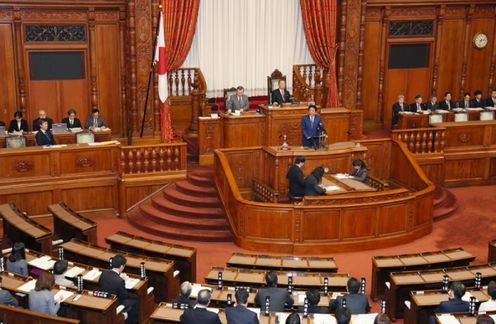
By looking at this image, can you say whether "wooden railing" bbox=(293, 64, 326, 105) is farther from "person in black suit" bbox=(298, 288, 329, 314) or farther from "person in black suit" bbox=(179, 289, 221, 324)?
"person in black suit" bbox=(179, 289, 221, 324)

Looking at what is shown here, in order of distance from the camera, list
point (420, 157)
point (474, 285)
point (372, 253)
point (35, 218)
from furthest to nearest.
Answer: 1. point (420, 157)
2. point (35, 218)
3. point (372, 253)
4. point (474, 285)

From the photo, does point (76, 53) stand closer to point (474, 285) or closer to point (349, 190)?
point (349, 190)

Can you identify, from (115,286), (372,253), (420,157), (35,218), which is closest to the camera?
(115,286)

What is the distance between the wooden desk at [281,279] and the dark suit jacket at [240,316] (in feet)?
5.51

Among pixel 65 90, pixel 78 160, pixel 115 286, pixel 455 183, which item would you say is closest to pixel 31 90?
pixel 65 90

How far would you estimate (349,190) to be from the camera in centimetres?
1175

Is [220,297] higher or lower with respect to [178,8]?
lower

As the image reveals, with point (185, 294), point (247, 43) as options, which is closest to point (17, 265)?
point (185, 294)

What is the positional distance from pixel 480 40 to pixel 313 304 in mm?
12827

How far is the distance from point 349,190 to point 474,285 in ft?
11.3

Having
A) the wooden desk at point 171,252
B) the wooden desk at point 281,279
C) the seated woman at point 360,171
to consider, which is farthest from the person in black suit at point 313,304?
the seated woman at point 360,171

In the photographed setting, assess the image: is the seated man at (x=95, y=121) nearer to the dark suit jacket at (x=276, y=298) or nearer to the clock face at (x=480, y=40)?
the dark suit jacket at (x=276, y=298)

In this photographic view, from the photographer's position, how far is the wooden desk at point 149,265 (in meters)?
8.97

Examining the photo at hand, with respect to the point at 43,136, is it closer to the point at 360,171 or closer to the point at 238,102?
the point at 238,102
